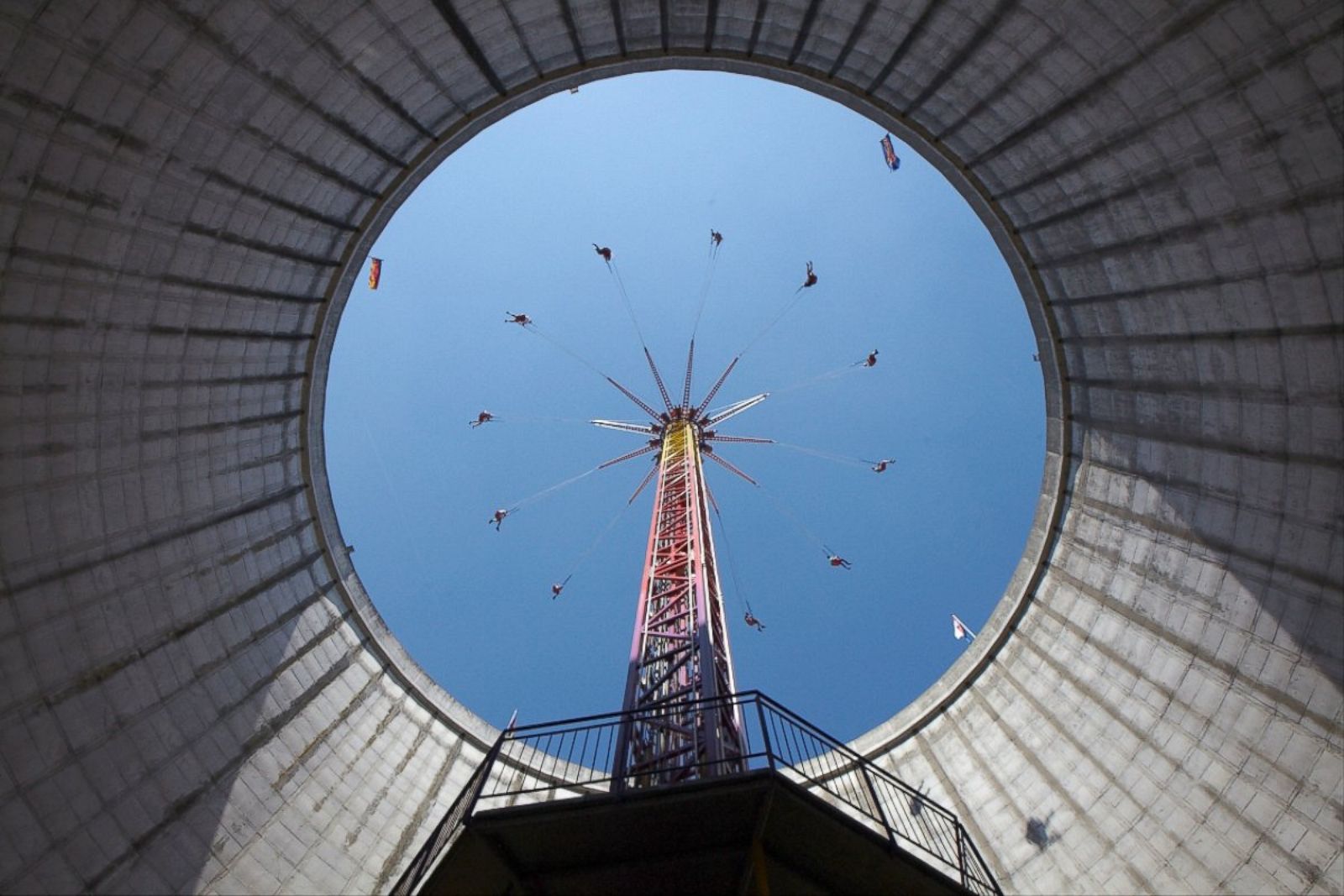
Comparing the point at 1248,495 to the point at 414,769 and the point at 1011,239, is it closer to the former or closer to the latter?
the point at 1011,239

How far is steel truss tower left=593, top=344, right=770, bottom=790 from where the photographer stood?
12.3 m

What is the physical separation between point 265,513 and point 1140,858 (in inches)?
711

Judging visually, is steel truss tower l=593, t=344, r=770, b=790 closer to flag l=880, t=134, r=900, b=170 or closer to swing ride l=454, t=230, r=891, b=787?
swing ride l=454, t=230, r=891, b=787

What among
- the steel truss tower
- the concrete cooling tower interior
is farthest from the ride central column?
the concrete cooling tower interior

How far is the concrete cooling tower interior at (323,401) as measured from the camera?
10.6 m

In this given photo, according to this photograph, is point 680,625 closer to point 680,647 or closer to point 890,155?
point 680,647

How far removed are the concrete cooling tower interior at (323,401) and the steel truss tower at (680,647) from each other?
16.5 ft

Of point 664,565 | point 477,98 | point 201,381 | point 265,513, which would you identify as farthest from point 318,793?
point 477,98

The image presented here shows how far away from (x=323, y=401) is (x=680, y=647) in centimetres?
1004

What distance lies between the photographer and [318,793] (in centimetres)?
1430

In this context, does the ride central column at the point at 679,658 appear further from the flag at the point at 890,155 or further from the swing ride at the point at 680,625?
the flag at the point at 890,155

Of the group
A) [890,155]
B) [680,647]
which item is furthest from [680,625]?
[890,155]

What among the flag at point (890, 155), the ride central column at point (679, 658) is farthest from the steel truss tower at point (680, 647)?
the flag at point (890, 155)

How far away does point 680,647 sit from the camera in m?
17.3
